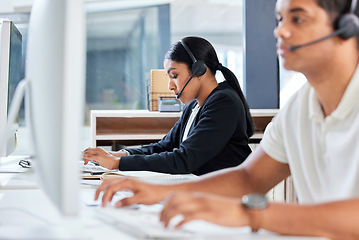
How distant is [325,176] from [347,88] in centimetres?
21

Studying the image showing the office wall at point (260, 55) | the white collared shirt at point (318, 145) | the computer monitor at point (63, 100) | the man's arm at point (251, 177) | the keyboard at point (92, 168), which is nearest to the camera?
the computer monitor at point (63, 100)

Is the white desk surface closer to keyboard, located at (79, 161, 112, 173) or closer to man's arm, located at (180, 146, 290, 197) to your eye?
man's arm, located at (180, 146, 290, 197)

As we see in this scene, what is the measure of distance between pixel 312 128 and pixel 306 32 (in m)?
0.24

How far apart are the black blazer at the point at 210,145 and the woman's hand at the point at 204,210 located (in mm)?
1225

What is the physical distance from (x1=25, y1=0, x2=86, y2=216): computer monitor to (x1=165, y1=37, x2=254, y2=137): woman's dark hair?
1.56 metres

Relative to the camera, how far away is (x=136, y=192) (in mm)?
1128

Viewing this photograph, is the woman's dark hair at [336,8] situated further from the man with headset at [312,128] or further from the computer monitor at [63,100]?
the computer monitor at [63,100]

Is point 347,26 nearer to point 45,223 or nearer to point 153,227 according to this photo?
point 153,227

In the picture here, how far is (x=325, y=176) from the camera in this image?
1107 mm

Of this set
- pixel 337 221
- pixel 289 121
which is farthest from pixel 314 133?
pixel 337 221

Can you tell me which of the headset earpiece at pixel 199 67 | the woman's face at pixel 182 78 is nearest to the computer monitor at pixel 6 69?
the woman's face at pixel 182 78

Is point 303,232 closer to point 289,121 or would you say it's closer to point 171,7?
point 289,121

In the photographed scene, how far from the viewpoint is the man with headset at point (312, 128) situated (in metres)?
1.06

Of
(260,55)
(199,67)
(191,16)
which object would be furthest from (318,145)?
(191,16)
